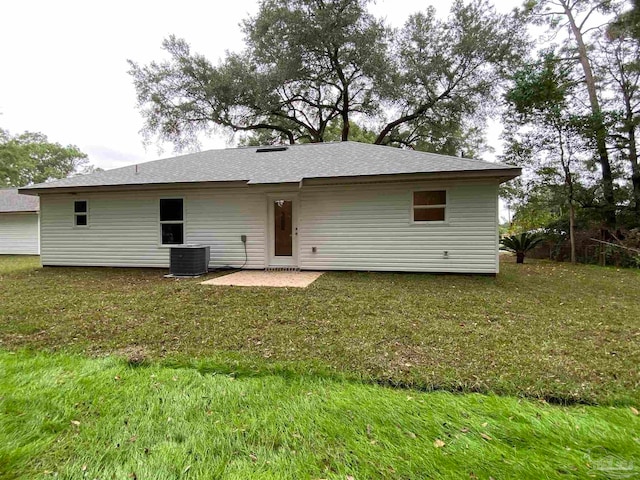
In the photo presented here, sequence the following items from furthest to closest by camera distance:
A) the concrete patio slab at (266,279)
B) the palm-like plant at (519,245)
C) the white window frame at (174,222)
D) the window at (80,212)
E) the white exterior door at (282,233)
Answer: the palm-like plant at (519,245) < the window at (80,212) < the white window frame at (174,222) < the white exterior door at (282,233) < the concrete patio slab at (266,279)

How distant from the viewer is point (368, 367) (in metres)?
2.73

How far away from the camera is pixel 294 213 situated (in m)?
8.39

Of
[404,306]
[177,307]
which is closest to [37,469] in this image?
[177,307]

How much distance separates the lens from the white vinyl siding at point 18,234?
15.0 m

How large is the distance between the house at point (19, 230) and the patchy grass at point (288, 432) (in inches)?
674

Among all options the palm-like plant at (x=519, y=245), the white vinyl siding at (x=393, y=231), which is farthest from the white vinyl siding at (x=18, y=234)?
the palm-like plant at (x=519, y=245)

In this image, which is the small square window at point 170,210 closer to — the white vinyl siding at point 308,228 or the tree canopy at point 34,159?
the white vinyl siding at point 308,228

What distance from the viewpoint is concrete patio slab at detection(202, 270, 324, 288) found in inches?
255

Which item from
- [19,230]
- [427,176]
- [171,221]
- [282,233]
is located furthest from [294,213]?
[19,230]

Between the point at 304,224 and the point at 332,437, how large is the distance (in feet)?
22.0

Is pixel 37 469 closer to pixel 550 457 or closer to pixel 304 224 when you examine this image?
pixel 550 457

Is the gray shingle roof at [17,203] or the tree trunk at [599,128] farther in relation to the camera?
the gray shingle roof at [17,203]

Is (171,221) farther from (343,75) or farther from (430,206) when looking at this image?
(343,75)

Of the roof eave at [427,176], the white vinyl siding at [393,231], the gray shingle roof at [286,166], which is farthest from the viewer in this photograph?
the gray shingle roof at [286,166]
